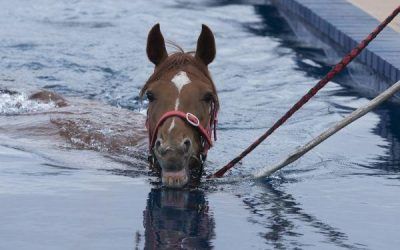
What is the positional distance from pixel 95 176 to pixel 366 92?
14.0 feet

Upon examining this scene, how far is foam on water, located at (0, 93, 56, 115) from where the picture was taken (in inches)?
332

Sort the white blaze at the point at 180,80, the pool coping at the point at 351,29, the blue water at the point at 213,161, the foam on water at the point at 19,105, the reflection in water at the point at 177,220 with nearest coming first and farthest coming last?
the reflection in water at the point at 177,220
the blue water at the point at 213,161
the white blaze at the point at 180,80
the foam on water at the point at 19,105
the pool coping at the point at 351,29

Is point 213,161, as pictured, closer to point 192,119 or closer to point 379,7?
point 192,119

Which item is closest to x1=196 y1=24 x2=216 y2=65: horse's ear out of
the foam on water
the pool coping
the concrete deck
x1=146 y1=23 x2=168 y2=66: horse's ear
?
x1=146 y1=23 x2=168 y2=66: horse's ear

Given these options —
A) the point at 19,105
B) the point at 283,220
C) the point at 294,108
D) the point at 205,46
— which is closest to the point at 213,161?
the point at 294,108

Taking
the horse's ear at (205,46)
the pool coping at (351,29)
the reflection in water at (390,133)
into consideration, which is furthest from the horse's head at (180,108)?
the pool coping at (351,29)

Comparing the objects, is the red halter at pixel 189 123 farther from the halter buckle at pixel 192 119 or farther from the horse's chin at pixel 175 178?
the horse's chin at pixel 175 178

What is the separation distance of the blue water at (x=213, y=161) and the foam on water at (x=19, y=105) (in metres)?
0.23

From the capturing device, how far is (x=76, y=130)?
7488 mm

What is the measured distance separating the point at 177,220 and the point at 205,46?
1.04m

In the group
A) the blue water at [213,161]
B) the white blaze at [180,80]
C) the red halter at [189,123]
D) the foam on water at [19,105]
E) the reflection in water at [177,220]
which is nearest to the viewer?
the reflection in water at [177,220]

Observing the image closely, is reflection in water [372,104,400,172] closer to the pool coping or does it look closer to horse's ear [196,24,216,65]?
the pool coping

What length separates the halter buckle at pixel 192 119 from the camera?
5.51 m

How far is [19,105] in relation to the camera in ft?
28.2
